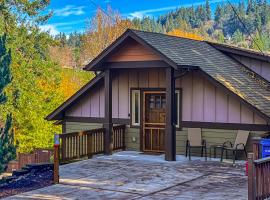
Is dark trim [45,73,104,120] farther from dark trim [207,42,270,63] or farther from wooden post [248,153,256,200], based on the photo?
wooden post [248,153,256,200]

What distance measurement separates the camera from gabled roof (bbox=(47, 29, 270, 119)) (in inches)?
511

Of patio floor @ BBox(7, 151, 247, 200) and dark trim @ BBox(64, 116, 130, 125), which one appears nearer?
patio floor @ BBox(7, 151, 247, 200)

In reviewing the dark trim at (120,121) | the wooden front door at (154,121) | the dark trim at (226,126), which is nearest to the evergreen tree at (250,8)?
the dark trim at (120,121)

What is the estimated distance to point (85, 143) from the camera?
13.6 metres

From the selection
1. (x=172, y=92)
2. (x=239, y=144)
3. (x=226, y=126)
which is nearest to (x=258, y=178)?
(x=239, y=144)

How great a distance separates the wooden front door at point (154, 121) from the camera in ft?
49.0

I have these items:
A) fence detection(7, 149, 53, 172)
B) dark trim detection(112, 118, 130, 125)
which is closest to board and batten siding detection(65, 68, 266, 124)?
dark trim detection(112, 118, 130, 125)

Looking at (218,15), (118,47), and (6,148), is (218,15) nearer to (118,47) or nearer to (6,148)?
(118,47)

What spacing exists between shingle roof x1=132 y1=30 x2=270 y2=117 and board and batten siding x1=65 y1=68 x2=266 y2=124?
15.3 inches

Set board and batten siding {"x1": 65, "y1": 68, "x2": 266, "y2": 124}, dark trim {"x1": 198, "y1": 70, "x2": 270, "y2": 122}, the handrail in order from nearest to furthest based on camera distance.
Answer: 1. the handrail
2. dark trim {"x1": 198, "y1": 70, "x2": 270, "y2": 122}
3. board and batten siding {"x1": 65, "y1": 68, "x2": 266, "y2": 124}

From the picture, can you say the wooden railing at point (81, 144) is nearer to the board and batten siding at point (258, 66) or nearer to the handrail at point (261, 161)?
the board and batten siding at point (258, 66)

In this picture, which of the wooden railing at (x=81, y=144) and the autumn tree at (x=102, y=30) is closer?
the wooden railing at (x=81, y=144)

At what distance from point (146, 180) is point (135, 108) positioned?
5195 millimetres

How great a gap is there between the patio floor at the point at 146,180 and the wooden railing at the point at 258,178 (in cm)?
61
